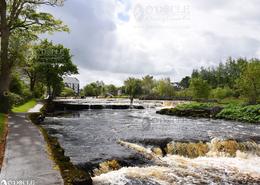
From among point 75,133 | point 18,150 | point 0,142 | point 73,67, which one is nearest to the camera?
point 18,150

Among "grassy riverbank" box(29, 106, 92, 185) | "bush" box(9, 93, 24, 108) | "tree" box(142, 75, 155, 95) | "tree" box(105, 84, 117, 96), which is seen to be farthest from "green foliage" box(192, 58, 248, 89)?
"grassy riverbank" box(29, 106, 92, 185)

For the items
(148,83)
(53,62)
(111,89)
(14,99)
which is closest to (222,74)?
(148,83)

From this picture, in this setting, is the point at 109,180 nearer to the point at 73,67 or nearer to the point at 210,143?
the point at 210,143

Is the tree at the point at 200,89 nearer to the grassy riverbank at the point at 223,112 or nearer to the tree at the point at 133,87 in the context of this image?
the grassy riverbank at the point at 223,112

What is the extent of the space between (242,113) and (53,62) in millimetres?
30869

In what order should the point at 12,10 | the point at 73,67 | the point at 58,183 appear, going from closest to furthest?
the point at 58,183 < the point at 12,10 < the point at 73,67

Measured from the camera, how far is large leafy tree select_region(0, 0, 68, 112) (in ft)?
89.7

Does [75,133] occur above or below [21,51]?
below

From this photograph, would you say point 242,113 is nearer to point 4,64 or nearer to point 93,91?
point 4,64

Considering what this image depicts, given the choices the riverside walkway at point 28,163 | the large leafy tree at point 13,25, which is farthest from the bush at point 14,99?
the riverside walkway at point 28,163

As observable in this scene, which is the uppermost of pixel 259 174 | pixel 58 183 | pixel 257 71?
pixel 257 71

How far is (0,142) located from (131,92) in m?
93.7

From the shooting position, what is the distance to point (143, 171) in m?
12.2

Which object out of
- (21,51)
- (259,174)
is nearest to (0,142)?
(259,174)
